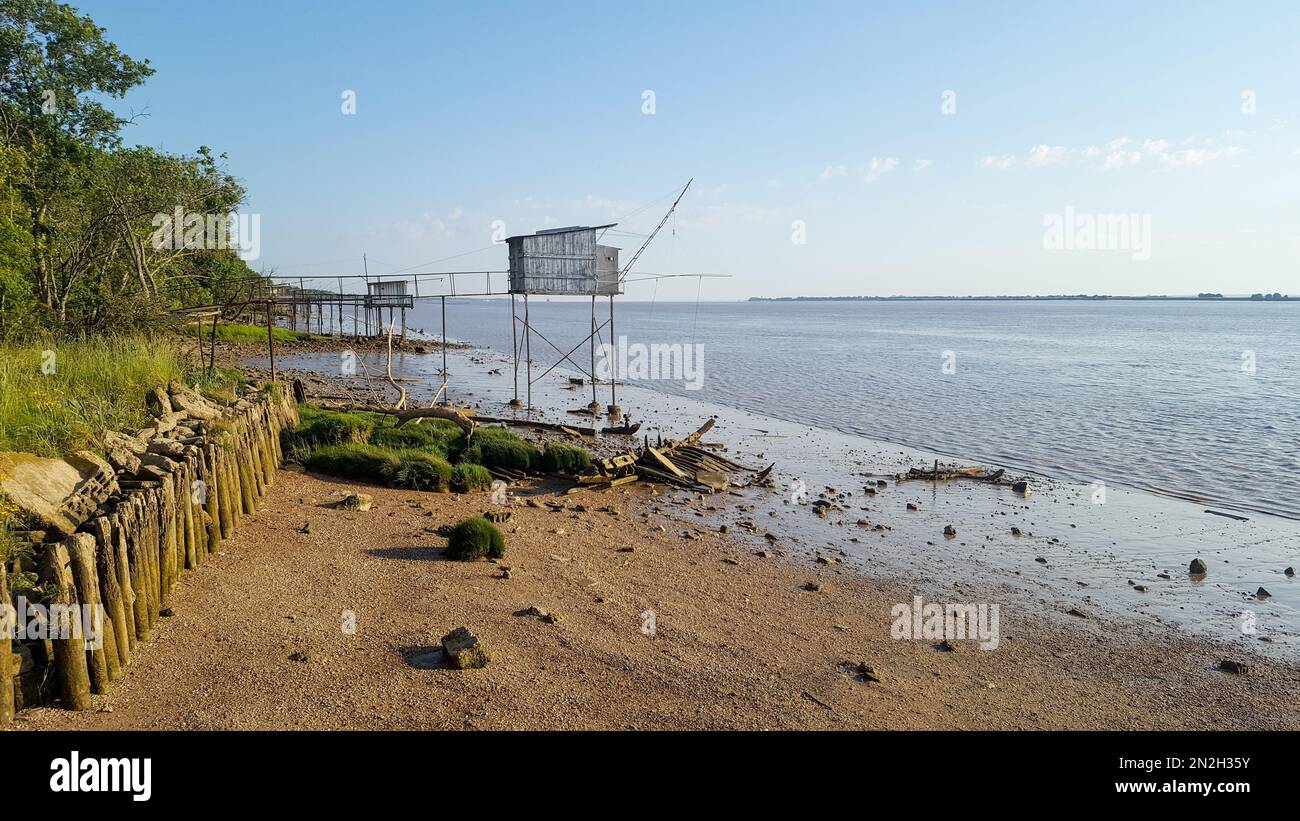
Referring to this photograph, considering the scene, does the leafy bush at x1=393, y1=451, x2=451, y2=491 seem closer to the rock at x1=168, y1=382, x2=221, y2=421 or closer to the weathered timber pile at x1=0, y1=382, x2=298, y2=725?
the weathered timber pile at x1=0, y1=382, x2=298, y2=725

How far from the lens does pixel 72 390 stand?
14539mm

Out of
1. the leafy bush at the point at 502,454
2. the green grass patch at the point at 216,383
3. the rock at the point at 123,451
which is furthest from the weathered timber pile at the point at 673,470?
the rock at the point at 123,451

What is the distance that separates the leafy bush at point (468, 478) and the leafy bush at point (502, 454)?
1.13m

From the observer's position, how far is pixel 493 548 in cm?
1195

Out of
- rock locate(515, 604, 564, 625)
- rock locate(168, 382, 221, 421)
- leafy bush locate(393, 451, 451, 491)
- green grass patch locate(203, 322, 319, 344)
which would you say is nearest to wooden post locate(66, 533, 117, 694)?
rock locate(515, 604, 564, 625)

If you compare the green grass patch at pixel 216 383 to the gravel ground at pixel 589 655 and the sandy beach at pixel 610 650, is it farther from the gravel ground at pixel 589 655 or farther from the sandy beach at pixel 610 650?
the gravel ground at pixel 589 655

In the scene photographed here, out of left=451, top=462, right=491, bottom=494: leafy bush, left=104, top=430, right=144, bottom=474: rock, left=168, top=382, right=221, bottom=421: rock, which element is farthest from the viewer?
left=451, top=462, right=491, bottom=494: leafy bush

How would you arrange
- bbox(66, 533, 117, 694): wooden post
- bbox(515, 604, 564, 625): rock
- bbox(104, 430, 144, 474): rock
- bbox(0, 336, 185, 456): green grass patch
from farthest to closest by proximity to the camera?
bbox(0, 336, 185, 456): green grass patch, bbox(104, 430, 144, 474): rock, bbox(515, 604, 564, 625): rock, bbox(66, 533, 117, 694): wooden post

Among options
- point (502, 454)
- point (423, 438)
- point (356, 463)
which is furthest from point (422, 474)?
point (423, 438)

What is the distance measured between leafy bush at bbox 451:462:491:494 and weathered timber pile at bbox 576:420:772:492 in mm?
2064

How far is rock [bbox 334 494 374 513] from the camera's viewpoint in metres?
13.8

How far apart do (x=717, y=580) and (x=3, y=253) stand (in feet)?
55.9

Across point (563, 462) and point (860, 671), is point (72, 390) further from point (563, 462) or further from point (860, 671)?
point (860, 671)
